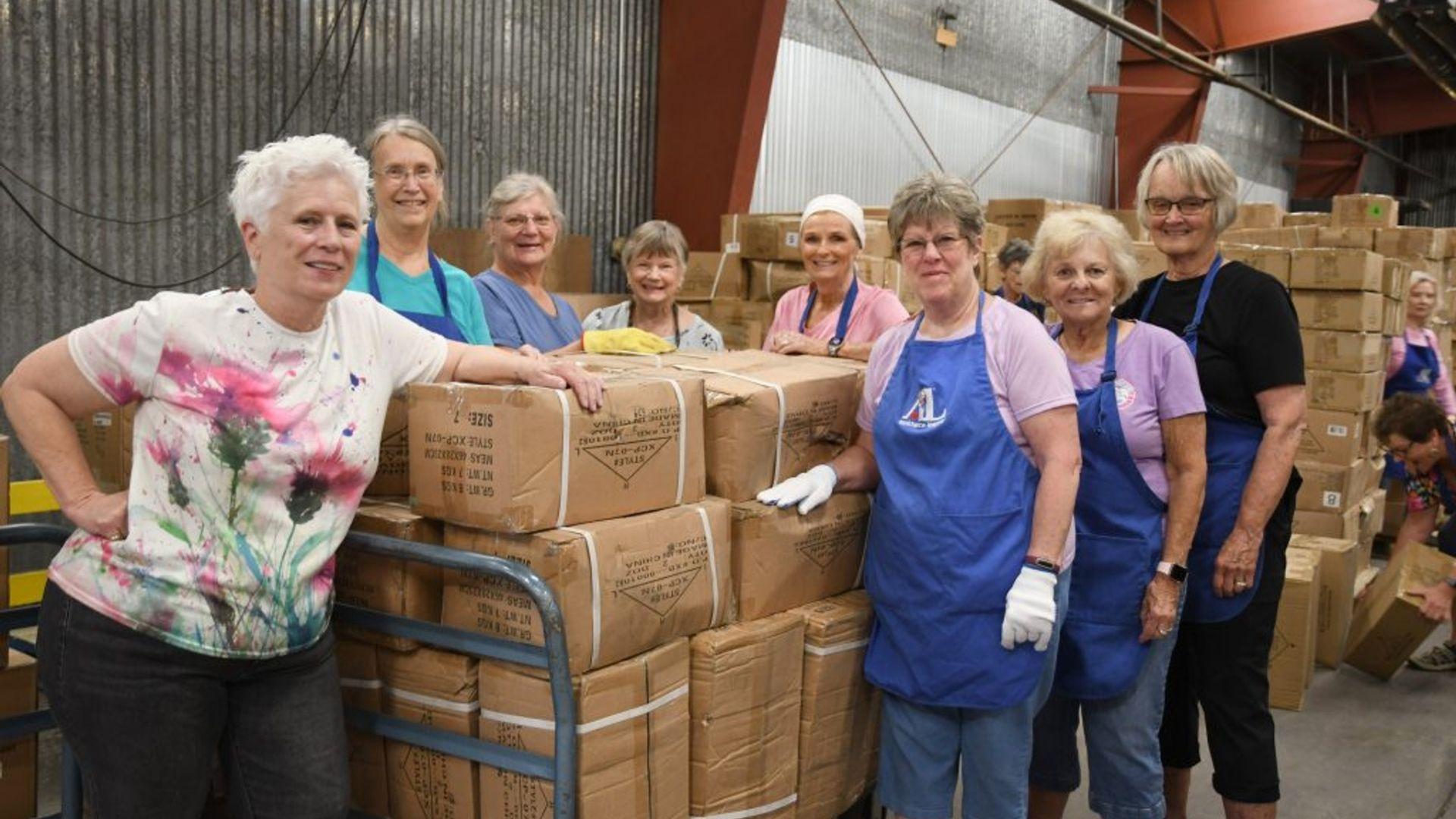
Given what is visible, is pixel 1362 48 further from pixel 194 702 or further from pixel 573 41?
pixel 194 702

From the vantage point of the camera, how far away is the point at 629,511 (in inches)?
92.5

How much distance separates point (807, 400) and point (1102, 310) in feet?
2.40

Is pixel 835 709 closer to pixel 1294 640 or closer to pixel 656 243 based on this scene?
pixel 656 243

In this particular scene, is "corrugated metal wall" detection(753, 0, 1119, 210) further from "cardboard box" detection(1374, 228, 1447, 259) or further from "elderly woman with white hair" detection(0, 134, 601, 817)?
"elderly woman with white hair" detection(0, 134, 601, 817)

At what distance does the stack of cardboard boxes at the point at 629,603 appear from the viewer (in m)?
2.18

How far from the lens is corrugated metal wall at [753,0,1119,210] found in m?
8.81

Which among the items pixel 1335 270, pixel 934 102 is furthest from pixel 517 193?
pixel 934 102

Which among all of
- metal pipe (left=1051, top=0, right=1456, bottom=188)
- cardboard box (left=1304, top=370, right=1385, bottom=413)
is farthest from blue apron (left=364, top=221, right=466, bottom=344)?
metal pipe (left=1051, top=0, right=1456, bottom=188)

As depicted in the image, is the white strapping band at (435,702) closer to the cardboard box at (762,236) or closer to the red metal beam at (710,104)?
the cardboard box at (762,236)

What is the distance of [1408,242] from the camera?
8102 mm

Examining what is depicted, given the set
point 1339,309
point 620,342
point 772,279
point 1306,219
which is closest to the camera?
point 620,342

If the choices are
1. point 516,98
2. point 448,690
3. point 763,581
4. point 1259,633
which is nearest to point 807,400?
point 763,581

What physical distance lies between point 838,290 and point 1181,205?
1.29 m

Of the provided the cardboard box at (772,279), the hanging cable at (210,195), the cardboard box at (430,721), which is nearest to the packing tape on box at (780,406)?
the cardboard box at (430,721)
